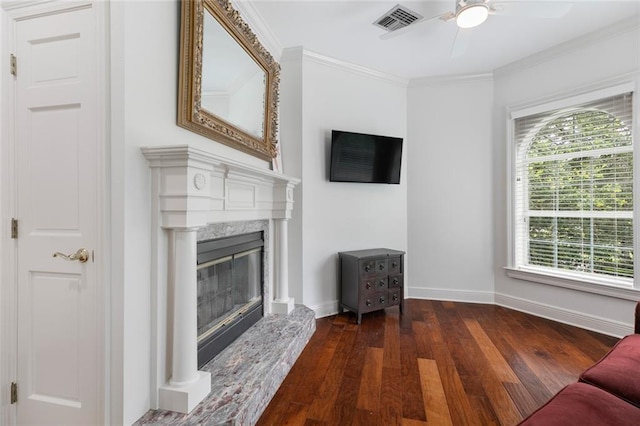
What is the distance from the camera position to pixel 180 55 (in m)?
1.64

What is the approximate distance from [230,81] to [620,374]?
8.27ft

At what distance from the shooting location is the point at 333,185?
3342mm

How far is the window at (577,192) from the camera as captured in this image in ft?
9.10

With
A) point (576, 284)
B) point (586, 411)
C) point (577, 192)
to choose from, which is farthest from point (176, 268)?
point (577, 192)

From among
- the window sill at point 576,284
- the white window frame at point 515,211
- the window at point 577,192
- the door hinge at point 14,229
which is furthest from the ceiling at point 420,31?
the window sill at point 576,284

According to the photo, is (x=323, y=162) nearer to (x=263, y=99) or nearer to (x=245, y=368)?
(x=263, y=99)

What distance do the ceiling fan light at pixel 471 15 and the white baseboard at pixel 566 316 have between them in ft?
9.35

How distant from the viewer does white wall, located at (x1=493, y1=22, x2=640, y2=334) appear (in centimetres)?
273

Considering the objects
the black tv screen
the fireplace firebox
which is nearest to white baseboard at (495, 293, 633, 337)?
the black tv screen

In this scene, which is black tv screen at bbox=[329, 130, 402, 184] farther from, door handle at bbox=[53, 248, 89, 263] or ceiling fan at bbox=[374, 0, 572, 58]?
door handle at bbox=[53, 248, 89, 263]

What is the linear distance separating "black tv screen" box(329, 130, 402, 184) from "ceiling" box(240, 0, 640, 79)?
2.75 feet

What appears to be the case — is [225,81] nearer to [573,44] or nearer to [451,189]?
[451,189]

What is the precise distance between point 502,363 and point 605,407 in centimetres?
136

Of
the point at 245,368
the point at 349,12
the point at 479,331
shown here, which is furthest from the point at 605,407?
the point at 349,12
